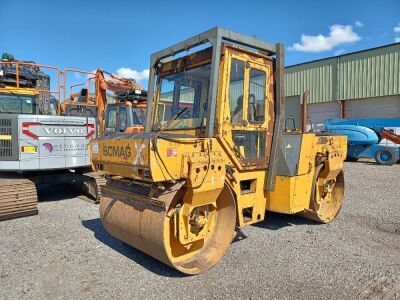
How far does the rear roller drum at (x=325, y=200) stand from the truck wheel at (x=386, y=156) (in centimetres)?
895

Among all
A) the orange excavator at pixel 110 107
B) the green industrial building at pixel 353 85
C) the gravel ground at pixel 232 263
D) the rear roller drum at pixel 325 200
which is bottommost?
the gravel ground at pixel 232 263

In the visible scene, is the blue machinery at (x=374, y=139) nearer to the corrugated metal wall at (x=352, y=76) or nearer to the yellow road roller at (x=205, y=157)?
the corrugated metal wall at (x=352, y=76)

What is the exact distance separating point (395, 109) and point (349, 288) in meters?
18.2

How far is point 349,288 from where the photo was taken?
3662mm

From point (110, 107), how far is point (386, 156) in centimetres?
1120

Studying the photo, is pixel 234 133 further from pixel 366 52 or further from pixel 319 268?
pixel 366 52

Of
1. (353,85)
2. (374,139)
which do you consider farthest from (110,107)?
(353,85)

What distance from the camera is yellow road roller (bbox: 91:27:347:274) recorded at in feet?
12.1

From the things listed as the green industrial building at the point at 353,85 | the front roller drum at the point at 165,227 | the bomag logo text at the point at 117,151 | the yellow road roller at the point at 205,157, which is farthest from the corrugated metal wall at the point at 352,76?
the bomag logo text at the point at 117,151

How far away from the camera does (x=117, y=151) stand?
397 centimetres

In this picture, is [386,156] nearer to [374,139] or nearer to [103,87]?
[374,139]

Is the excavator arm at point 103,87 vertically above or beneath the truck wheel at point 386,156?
above

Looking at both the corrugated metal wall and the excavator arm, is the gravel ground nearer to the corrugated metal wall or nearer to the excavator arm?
the excavator arm

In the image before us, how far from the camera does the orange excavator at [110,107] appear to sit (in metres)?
9.36
